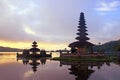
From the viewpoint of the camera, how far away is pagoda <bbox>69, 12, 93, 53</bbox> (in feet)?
273

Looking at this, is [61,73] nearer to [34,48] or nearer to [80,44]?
[80,44]

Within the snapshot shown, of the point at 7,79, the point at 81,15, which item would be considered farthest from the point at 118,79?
the point at 81,15

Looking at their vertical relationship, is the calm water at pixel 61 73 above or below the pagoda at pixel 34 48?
below

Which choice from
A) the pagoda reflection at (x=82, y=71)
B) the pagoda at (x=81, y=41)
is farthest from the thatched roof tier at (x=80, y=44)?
the pagoda reflection at (x=82, y=71)

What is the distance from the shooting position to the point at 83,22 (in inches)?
3438

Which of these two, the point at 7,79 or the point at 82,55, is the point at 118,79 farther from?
the point at 82,55

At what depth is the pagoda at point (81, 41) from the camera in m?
83.1

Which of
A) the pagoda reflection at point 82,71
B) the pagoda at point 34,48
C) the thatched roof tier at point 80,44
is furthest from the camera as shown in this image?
the pagoda at point 34,48

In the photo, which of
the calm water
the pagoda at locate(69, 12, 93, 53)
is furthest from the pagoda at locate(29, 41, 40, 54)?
the calm water

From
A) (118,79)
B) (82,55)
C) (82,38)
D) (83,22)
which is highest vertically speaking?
(83,22)

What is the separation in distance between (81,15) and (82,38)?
28.2 feet

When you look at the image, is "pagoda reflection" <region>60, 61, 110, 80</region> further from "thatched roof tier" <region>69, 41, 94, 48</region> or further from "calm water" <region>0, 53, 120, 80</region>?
"thatched roof tier" <region>69, 41, 94, 48</region>

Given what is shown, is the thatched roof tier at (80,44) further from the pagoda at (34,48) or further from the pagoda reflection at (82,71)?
the pagoda reflection at (82,71)

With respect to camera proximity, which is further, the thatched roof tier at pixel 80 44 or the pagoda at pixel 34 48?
the pagoda at pixel 34 48
